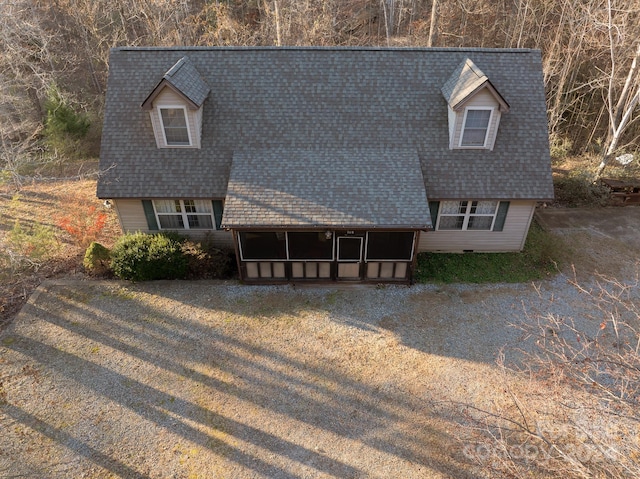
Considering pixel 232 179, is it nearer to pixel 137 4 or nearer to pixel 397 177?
pixel 397 177

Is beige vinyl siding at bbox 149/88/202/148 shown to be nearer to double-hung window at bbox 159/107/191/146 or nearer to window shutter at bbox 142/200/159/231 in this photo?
double-hung window at bbox 159/107/191/146

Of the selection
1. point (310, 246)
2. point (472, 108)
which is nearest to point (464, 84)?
point (472, 108)

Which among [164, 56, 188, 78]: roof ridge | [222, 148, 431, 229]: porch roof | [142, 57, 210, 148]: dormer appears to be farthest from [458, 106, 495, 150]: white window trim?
[164, 56, 188, 78]: roof ridge

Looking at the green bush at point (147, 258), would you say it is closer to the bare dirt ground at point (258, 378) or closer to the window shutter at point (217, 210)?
the bare dirt ground at point (258, 378)

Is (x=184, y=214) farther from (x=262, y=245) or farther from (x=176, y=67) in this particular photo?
(x=176, y=67)

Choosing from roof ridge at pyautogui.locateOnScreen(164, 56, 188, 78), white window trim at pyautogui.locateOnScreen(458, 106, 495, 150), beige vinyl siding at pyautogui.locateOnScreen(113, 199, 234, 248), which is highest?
roof ridge at pyautogui.locateOnScreen(164, 56, 188, 78)

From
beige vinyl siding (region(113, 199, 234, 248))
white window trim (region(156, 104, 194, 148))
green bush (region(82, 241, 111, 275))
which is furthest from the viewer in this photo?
beige vinyl siding (region(113, 199, 234, 248))

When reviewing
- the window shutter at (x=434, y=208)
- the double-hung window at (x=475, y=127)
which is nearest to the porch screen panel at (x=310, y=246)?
the window shutter at (x=434, y=208)

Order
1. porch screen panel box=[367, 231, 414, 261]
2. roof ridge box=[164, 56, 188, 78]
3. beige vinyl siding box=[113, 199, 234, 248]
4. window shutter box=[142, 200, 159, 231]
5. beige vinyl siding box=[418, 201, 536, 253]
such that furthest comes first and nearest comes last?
beige vinyl siding box=[418, 201, 536, 253] → beige vinyl siding box=[113, 199, 234, 248] → window shutter box=[142, 200, 159, 231] → roof ridge box=[164, 56, 188, 78] → porch screen panel box=[367, 231, 414, 261]
